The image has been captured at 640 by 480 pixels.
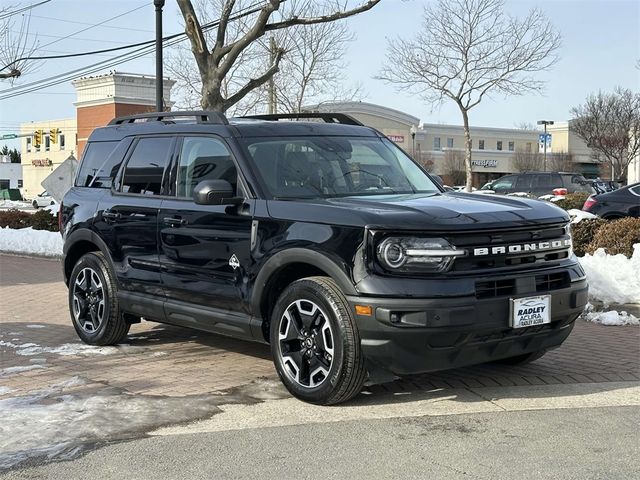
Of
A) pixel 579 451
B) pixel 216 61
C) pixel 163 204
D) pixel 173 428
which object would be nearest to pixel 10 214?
pixel 216 61

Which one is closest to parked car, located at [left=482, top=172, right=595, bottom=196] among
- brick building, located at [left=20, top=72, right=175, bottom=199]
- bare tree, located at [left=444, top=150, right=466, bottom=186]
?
brick building, located at [left=20, top=72, right=175, bottom=199]

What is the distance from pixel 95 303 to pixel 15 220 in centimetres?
1405

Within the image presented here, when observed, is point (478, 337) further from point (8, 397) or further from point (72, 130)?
point (72, 130)

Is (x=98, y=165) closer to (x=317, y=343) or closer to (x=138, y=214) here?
(x=138, y=214)

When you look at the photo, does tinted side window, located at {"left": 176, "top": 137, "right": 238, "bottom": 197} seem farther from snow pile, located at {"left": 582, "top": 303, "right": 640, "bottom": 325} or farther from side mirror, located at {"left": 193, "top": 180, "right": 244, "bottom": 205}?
snow pile, located at {"left": 582, "top": 303, "right": 640, "bottom": 325}

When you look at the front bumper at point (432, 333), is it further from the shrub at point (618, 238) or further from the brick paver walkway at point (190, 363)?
the shrub at point (618, 238)

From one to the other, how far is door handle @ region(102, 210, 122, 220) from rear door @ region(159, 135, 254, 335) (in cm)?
67

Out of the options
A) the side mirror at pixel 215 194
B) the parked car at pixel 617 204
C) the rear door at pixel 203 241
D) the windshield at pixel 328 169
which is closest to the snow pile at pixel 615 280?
the windshield at pixel 328 169

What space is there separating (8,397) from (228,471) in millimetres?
2283

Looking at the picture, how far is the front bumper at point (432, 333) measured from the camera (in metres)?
4.74

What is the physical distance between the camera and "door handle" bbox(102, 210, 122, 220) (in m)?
6.91

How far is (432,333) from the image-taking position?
4.76 m

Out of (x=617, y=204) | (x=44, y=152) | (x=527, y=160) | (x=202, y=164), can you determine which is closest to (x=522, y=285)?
(x=202, y=164)

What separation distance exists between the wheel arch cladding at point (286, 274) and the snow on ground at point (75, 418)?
0.77 metres
